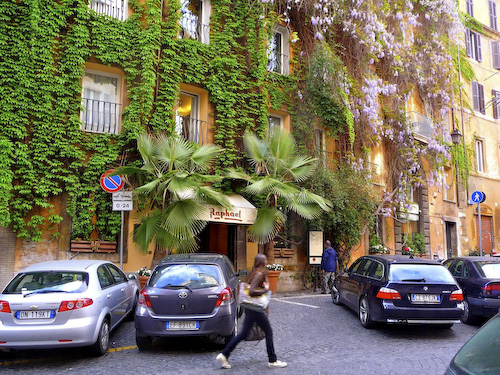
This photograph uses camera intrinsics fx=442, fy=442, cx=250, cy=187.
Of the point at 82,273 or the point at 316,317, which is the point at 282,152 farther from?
the point at 82,273

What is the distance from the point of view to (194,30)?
52.2 ft

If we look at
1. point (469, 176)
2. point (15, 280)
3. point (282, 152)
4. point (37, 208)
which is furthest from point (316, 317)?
point (469, 176)

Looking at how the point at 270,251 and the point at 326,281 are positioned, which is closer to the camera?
the point at 270,251

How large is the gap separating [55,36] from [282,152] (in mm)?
7517

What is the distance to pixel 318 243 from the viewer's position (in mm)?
16016

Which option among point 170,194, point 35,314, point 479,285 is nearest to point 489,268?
point 479,285

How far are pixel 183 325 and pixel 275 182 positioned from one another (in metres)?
6.74

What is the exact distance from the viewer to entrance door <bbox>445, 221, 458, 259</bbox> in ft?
86.4

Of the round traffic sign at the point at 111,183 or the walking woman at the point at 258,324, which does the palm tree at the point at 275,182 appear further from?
the walking woman at the point at 258,324

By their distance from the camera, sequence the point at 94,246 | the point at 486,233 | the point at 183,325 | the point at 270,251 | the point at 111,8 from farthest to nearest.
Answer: the point at 486,233 → the point at 270,251 → the point at 111,8 → the point at 94,246 → the point at 183,325

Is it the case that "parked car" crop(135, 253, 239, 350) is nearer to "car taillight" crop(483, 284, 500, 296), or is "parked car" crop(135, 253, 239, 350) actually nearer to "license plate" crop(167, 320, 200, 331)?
"license plate" crop(167, 320, 200, 331)

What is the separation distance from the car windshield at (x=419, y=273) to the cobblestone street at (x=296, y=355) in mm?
1133

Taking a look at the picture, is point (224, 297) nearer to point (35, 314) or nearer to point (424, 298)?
point (35, 314)

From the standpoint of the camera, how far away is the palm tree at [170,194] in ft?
36.2
